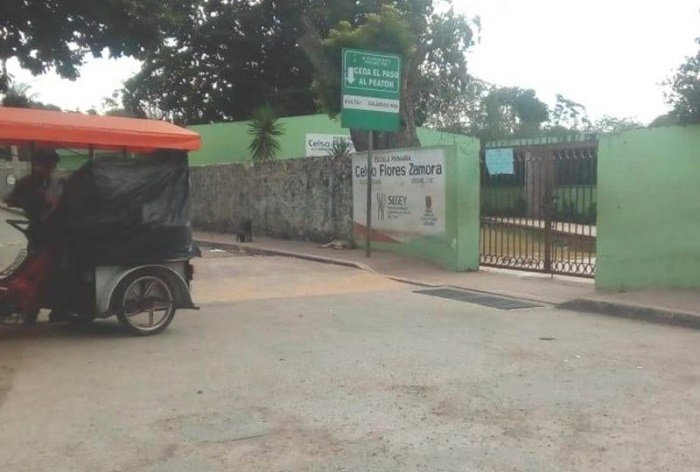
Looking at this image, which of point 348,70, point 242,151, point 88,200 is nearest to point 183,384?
point 88,200

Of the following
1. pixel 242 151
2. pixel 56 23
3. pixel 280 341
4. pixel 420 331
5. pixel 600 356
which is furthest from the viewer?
pixel 242 151

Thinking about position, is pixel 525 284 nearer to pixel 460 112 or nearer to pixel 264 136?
pixel 264 136

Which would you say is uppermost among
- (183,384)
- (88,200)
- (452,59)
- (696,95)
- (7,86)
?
A: (452,59)

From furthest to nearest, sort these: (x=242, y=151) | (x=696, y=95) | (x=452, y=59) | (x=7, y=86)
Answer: (x=242, y=151) → (x=452, y=59) → (x=7, y=86) → (x=696, y=95)

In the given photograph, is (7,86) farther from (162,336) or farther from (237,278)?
(162,336)

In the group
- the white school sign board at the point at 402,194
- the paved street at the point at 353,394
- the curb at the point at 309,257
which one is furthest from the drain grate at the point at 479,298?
the white school sign board at the point at 402,194

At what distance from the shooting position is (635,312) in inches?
369

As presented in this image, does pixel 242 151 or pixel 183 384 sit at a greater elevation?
pixel 242 151

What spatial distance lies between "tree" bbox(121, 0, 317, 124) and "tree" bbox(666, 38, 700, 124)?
87.7ft

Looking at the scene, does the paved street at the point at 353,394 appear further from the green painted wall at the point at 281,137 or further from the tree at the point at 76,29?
the green painted wall at the point at 281,137

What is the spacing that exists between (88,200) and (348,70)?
7486 mm

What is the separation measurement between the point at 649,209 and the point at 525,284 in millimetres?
2287

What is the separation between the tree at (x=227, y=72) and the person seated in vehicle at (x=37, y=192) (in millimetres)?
27700

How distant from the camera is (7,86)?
52.6 ft
